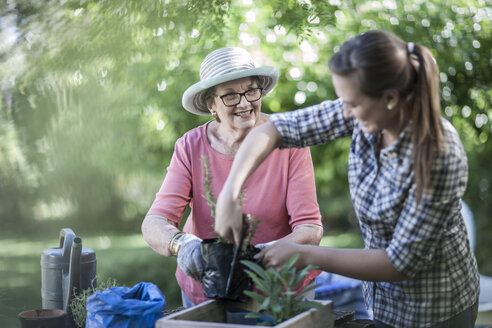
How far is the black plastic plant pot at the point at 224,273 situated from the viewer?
1533 mm

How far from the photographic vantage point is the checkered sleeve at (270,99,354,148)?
157 centimetres

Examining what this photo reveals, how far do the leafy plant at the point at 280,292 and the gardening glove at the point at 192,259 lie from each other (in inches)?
9.2

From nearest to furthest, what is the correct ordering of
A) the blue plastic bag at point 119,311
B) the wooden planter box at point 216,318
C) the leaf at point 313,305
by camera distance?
the wooden planter box at point 216,318, the leaf at point 313,305, the blue plastic bag at point 119,311

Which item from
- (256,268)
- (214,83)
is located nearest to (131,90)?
(214,83)

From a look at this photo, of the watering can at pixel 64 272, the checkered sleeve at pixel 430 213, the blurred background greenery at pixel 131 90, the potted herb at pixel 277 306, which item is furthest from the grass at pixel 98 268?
the checkered sleeve at pixel 430 213

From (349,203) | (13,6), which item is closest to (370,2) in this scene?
(349,203)

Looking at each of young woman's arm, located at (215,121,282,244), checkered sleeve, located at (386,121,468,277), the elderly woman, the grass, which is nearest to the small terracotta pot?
the elderly woman

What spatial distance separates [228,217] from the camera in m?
1.45

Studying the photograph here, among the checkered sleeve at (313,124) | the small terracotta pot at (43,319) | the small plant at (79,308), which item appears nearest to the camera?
the checkered sleeve at (313,124)

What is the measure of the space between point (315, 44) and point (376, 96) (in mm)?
3459

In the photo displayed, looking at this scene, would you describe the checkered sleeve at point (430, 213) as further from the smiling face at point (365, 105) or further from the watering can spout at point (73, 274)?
the watering can spout at point (73, 274)

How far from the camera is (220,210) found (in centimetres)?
147

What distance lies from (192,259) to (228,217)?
0.29 meters

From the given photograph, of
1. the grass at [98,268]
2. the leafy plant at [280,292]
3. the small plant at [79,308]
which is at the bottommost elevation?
the grass at [98,268]
